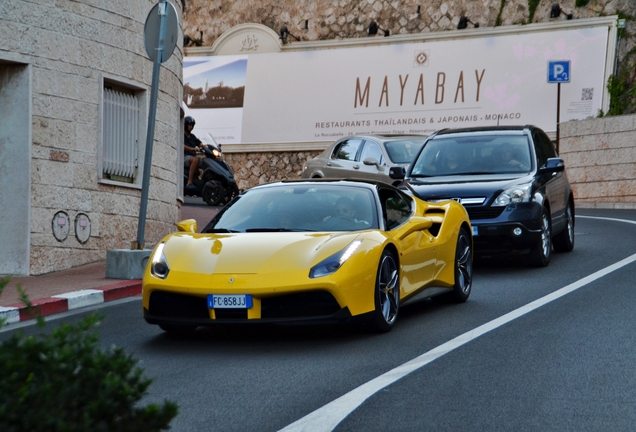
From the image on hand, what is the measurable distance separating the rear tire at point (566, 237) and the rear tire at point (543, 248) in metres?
1.21

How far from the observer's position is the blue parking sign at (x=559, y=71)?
26453 millimetres

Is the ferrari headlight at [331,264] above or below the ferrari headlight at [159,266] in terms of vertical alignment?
above

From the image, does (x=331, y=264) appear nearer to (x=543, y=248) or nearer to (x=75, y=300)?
(x=75, y=300)

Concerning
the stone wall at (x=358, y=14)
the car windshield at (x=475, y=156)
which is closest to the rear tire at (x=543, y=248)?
the car windshield at (x=475, y=156)

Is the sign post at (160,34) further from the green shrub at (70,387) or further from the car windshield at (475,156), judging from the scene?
the green shrub at (70,387)

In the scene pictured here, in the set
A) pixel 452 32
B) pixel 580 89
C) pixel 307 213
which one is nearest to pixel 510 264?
pixel 307 213

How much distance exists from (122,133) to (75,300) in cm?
494

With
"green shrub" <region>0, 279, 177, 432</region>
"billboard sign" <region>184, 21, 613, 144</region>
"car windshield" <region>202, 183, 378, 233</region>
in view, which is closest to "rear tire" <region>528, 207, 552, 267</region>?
"car windshield" <region>202, 183, 378, 233</region>

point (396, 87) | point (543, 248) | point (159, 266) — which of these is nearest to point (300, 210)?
point (159, 266)

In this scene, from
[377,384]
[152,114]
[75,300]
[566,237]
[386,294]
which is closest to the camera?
[377,384]

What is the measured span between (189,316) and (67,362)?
13.8ft

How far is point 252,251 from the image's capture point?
7340mm

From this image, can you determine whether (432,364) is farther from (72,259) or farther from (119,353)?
(72,259)

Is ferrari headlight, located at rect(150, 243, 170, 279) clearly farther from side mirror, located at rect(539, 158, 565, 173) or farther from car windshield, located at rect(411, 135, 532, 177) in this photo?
side mirror, located at rect(539, 158, 565, 173)
